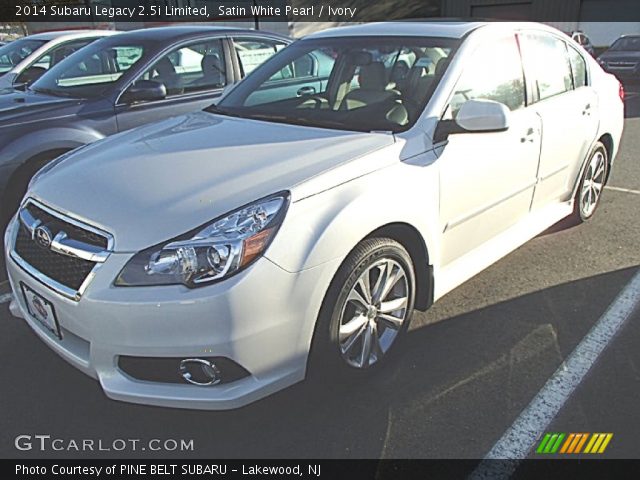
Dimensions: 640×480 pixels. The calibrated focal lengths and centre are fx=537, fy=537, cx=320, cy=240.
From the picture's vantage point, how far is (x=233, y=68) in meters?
5.24

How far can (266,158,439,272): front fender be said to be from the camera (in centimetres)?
211

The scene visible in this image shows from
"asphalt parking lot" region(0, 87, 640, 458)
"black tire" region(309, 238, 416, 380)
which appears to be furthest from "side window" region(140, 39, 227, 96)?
"black tire" region(309, 238, 416, 380)

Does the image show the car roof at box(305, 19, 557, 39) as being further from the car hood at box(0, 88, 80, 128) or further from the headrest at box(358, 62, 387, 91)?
the car hood at box(0, 88, 80, 128)

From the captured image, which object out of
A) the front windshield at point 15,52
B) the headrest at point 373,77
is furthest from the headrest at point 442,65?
the front windshield at point 15,52

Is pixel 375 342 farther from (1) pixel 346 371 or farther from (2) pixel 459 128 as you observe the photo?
(2) pixel 459 128

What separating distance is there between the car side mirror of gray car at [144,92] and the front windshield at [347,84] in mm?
1207

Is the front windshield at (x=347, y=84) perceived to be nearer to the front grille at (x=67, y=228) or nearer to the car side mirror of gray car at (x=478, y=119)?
the car side mirror of gray car at (x=478, y=119)

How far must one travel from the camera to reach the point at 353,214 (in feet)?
7.47

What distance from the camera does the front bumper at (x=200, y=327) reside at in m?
2.00

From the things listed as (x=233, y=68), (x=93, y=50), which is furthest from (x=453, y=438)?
(x=93, y=50)

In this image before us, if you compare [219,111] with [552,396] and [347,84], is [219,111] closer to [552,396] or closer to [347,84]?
[347,84]

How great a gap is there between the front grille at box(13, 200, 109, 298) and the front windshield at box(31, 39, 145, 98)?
2.62 m

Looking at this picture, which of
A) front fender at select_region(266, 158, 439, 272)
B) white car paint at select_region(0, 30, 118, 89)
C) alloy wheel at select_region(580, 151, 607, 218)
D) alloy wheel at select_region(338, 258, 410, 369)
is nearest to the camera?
front fender at select_region(266, 158, 439, 272)

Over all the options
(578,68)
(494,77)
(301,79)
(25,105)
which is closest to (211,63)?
(25,105)
